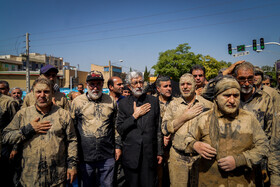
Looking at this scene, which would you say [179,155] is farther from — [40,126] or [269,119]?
[40,126]

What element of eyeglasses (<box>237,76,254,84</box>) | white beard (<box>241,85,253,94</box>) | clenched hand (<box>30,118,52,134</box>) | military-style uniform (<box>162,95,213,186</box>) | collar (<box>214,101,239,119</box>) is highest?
Result: eyeglasses (<box>237,76,254,84</box>)

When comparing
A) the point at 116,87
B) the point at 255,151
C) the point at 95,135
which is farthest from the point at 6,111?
the point at 255,151

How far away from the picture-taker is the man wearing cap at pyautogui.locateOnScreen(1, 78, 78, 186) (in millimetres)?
2389

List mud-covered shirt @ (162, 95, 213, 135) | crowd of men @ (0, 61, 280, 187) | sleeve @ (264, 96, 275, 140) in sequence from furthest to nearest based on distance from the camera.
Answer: mud-covered shirt @ (162, 95, 213, 135)
sleeve @ (264, 96, 275, 140)
crowd of men @ (0, 61, 280, 187)

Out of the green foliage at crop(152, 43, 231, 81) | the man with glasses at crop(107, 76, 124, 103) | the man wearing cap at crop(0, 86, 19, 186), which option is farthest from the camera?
the green foliage at crop(152, 43, 231, 81)

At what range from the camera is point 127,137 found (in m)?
2.96

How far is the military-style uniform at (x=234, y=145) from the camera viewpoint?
6.21 feet

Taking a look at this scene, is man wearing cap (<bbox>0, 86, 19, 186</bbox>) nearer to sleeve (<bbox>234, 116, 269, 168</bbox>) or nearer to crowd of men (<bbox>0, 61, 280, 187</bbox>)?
crowd of men (<bbox>0, 61, 280, 187</bbox>)

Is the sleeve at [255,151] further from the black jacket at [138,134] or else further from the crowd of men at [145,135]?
the black jacket at [138,134]

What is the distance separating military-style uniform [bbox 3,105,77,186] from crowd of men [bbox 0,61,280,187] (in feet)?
0.04

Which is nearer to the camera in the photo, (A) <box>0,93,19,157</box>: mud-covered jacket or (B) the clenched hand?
(B) the clenched hand

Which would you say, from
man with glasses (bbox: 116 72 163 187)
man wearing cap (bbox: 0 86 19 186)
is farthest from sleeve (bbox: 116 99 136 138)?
man wearing cap (bbox: 0 86 19 186)

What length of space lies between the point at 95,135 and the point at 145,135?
89 cm

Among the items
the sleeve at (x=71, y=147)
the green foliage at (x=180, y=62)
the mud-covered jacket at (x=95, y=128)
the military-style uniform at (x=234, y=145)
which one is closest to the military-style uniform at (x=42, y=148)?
the sleeve at (x=71, y=147)
